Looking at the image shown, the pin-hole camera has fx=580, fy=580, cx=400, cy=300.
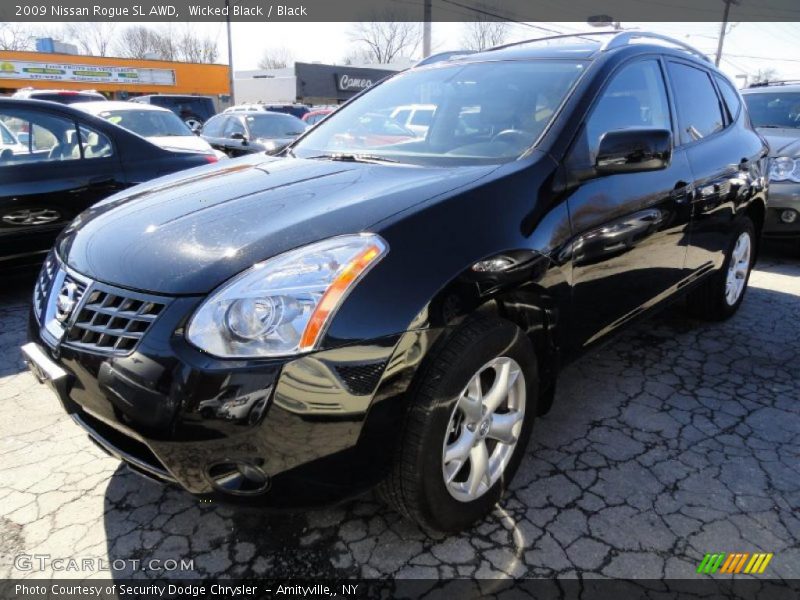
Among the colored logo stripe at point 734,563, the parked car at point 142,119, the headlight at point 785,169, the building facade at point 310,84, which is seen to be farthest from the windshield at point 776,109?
the building facade at point 310,84

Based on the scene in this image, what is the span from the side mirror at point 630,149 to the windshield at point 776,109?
5.25 metres

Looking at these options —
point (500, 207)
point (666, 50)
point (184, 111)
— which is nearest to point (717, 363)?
point (666, 50)

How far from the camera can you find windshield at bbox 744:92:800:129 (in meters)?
6.60

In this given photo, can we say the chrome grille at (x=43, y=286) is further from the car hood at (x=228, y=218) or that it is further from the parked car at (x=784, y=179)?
the parked car at (x=784, y=179)

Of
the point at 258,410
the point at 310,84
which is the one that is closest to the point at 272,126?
the point at 258,410

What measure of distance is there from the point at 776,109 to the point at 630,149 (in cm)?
593

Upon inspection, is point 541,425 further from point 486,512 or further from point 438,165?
point 438,165

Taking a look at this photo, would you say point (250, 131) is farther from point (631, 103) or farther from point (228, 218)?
point (228, 218)

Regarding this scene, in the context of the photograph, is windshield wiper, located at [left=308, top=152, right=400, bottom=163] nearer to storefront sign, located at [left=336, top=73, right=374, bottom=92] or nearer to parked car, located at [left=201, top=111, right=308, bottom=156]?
parked car, located at [left=201, top=111, right=308, bottom=156]

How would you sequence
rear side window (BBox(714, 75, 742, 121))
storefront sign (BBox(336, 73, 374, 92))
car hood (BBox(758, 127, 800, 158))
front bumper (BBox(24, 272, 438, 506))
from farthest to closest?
storefront sign (BBox(336, 73, 374, 92)), car hood (BBox(758, 127, 800, 158)), rear side window (BBox(714, 75, 742, 121)), front bumper (BBox(24, 272, 438, 506))

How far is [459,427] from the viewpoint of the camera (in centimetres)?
196

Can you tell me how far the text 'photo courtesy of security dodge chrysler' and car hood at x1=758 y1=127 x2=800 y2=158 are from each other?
12.4ft

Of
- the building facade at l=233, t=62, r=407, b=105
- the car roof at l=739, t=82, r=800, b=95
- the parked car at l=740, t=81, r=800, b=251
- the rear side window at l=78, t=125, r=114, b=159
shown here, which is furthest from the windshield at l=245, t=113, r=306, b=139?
the building facade at l=233, t=62, r=407, b=105

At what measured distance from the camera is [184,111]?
59.0 ft
